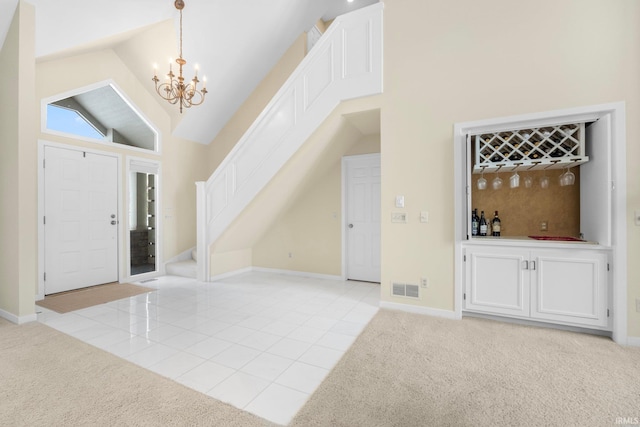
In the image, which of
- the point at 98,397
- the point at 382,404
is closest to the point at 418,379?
the point at 382,404

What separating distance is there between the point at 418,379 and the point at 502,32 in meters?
3.55

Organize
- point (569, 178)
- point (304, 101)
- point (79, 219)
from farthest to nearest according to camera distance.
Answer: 1. point (79, 219)
2. point (304, 101)
3. point (569, 178)

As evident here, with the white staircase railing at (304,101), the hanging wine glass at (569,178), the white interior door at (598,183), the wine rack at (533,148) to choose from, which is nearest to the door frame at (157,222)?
the white staircase railing at (304,101)

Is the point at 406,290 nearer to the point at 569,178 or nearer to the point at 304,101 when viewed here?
the point at 569,178

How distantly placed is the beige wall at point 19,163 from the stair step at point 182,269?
7.50 ft

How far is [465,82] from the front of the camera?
3.21m

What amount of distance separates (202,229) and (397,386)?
13.1ft

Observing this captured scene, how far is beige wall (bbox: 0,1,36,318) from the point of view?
3.15 meters

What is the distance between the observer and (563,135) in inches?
114

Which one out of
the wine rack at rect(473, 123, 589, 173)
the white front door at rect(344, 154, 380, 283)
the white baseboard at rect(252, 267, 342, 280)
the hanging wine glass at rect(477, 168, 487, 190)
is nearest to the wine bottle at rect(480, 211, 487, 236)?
the hanging wine glass at rect(477, 168, 487, 190)

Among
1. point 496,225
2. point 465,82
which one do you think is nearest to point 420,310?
point 496,225

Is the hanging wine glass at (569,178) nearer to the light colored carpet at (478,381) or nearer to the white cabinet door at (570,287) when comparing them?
the white cabinet door at (570,287)

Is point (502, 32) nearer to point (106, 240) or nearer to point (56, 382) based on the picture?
point (56, 382)

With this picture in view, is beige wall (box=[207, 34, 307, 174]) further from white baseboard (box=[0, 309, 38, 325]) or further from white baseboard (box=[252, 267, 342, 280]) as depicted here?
white baseboard (box=[0, 309, 38, 325])
